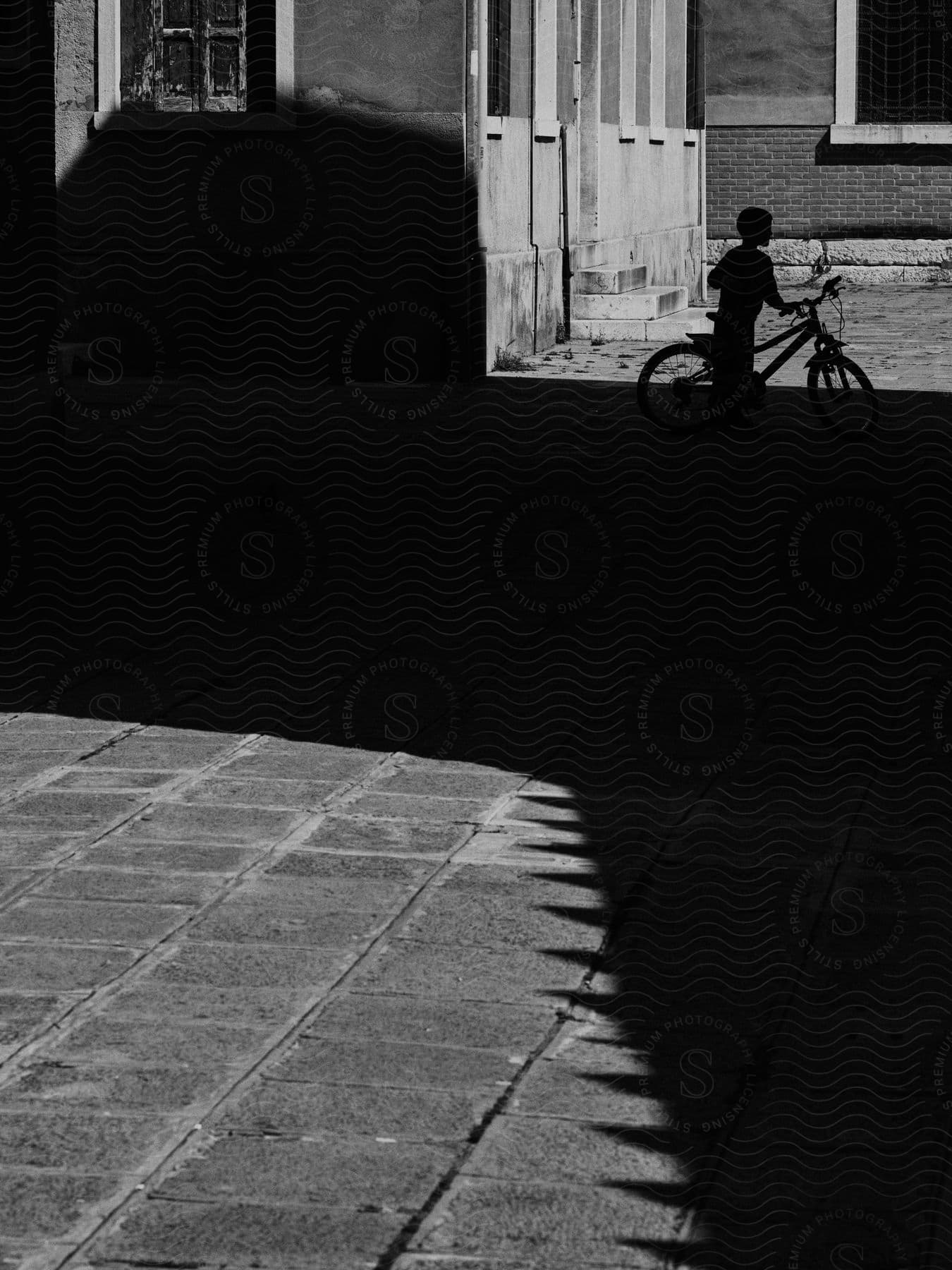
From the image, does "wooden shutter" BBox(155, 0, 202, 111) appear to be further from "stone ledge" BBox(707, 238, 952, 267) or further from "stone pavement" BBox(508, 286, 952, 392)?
"stone ledge" BBox(707, 238, 952, 267)

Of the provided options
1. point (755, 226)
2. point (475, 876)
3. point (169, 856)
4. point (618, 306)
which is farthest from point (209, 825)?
point (618, 306)

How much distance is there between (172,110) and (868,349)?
257 inches

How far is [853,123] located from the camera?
29422 millimetres

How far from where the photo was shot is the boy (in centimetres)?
1460

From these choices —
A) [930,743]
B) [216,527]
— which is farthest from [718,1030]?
[216,527]

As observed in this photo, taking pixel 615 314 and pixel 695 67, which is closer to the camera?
pixel 615 314

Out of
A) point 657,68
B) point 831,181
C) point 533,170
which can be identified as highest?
point 657,68

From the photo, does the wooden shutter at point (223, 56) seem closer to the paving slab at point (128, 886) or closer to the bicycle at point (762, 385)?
the bicycle at point (762, 385)

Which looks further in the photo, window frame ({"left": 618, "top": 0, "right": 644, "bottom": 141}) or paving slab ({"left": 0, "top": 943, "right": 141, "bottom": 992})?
window frame ({"left": 618, "top": 0, "right": 644, "bottom": 141})

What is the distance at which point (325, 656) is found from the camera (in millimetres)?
8617

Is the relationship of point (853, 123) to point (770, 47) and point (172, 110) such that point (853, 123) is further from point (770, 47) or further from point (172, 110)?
point (172, 110)

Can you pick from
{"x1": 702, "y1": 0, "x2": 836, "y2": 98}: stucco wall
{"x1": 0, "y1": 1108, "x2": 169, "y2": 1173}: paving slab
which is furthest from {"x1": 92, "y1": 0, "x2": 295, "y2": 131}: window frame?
{"x1": 0, "y1": 1108, "x2": 169, "y2": 1173}: paving slab

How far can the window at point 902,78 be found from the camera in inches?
1158

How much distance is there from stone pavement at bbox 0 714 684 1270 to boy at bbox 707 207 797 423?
793cm
